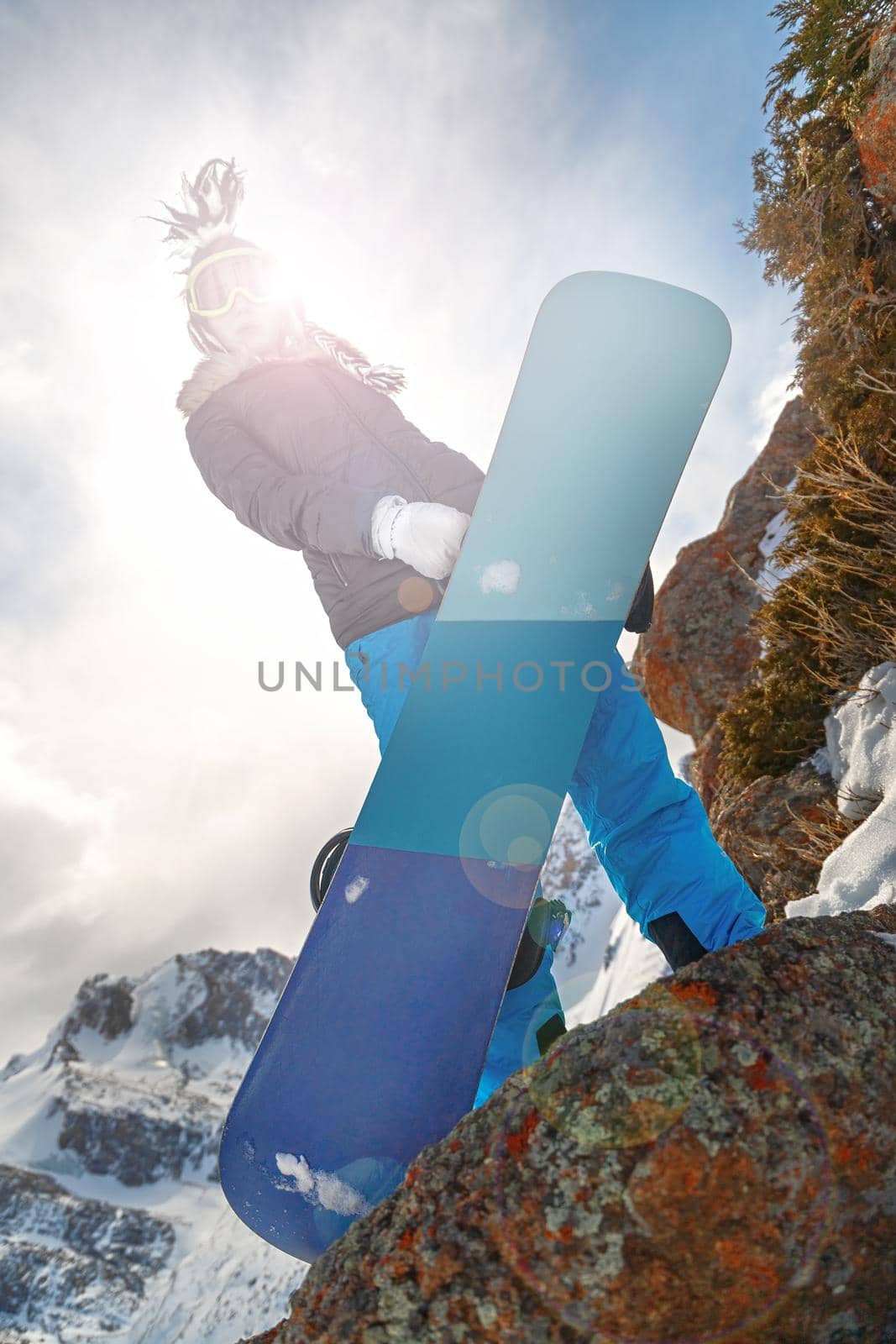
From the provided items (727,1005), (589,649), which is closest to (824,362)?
(589,649)

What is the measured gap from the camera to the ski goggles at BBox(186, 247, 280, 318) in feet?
8.79

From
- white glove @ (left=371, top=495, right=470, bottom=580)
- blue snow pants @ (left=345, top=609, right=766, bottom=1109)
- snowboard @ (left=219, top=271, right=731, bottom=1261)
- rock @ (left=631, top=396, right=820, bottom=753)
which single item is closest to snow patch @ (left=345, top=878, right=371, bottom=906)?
snowboard @ (left=219, top=271, right=731, bottom=1261)

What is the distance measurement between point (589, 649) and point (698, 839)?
0.63 m

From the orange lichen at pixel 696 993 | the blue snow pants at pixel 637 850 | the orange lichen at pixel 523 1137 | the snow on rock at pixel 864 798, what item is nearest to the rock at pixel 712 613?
the snow on rock at pixel 864 798

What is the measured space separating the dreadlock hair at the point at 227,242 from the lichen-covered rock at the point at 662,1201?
2.57 meters

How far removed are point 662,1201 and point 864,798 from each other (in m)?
2.48

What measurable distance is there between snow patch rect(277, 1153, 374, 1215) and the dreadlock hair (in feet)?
8.46

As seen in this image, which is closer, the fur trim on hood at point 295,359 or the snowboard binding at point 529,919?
the snowboard binding at point 529,919

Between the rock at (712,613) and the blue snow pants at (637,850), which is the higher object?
the blue snow pants at (637,850)

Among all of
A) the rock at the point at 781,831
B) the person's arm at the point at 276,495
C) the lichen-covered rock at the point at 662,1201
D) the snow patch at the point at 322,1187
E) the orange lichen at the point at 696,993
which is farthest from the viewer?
the rock at the point at 781,831

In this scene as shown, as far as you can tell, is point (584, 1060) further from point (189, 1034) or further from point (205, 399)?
point (189, 1034)

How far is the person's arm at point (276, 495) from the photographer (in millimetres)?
2064

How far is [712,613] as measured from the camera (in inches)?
294

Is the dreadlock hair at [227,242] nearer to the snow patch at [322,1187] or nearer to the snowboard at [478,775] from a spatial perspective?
the snowboard at [478,775]
